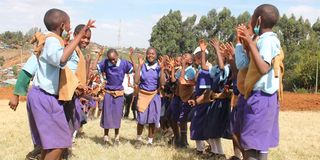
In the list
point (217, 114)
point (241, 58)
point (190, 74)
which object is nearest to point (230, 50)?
point (241, 58)

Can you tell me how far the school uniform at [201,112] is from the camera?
712cm

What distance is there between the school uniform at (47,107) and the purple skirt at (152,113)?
160 inches

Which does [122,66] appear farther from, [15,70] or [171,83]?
[15,70]

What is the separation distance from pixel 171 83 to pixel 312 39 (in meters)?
39.8

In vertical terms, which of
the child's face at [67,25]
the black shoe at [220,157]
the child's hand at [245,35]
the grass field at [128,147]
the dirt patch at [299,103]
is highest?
the child's face at [67,25]

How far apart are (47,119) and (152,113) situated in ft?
14.1

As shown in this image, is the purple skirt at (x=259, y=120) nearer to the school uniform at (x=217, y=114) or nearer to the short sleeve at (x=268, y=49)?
the short sleeve at (x=268, y=49)

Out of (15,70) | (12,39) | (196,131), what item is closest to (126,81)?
(196,131)

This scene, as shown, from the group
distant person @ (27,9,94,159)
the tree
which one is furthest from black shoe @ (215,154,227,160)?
the tree

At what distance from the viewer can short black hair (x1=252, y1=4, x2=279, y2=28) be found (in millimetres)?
4336

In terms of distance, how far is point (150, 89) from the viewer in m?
8.82

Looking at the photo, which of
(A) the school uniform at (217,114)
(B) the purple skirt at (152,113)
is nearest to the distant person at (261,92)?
(A) the school uniform at (217,114)

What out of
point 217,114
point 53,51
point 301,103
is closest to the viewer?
point 53,51

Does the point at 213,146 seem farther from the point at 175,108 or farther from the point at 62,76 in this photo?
the point at 62,76
